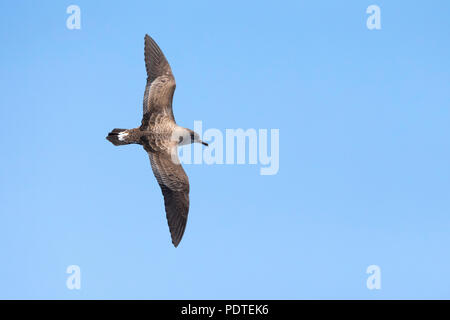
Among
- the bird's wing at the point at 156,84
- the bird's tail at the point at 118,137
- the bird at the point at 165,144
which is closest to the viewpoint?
the bird's tail at the point at 118,137

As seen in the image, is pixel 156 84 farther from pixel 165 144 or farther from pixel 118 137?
pixel 118 137

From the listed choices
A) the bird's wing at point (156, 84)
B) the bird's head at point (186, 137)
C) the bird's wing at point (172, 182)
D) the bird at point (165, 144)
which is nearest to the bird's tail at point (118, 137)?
the bird at point (165, 144)

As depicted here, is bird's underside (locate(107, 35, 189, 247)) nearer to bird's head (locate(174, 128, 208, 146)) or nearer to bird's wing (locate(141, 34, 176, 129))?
bird's wing (locate(141, 34, 176, 129))

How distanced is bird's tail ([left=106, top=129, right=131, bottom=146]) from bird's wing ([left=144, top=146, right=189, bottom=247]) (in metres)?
0.76

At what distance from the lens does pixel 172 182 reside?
51.9 feet

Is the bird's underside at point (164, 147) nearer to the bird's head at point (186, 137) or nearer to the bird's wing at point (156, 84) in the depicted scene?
the bird's wing at point (156, 84)

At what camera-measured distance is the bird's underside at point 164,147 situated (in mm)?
15578

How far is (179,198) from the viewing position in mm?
15820

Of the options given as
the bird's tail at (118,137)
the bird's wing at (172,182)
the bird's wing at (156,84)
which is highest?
the bird's wing at (156,84)

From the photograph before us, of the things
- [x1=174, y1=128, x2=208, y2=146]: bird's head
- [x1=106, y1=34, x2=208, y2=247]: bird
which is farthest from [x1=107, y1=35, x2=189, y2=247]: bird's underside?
[x1=174, y1=128, x2=208, y2=146]: bird's head

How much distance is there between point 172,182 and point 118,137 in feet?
6.60
